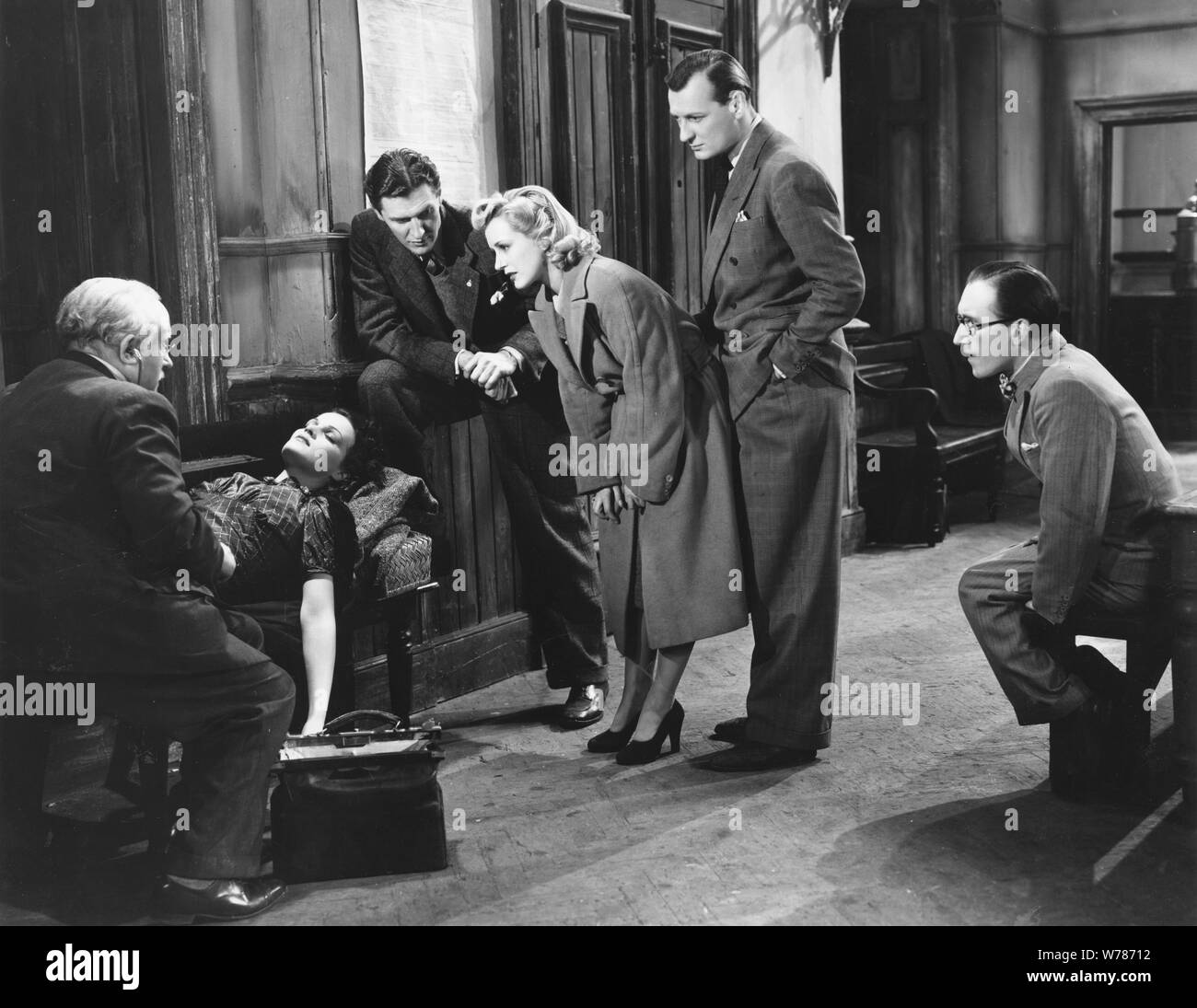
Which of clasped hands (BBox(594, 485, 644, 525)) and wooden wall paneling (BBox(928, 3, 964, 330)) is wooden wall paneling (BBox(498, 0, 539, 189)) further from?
wooden wall paneling (BBox(928, 3, 964, 330))

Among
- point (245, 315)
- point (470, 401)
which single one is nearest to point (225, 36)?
point (245, 315)

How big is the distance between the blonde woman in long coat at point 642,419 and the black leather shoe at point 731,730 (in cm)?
38

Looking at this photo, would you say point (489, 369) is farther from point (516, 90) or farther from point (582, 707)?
point (516, 90)

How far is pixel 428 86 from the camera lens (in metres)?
5.23

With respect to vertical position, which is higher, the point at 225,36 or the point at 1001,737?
the point at 225,36

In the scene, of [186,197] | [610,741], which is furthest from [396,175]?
[610,741]

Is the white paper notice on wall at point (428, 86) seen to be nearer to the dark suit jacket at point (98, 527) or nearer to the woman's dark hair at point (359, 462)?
the woman's dark hair at point (359, 462)

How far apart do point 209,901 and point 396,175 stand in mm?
2377

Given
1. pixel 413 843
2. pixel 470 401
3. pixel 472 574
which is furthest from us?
pixel 472 574

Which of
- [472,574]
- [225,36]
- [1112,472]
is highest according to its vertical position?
[225,36]

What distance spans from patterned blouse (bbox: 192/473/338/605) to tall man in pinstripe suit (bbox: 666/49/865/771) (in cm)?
131
